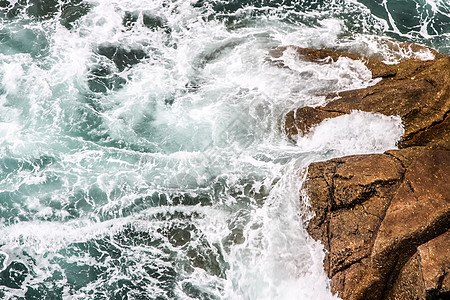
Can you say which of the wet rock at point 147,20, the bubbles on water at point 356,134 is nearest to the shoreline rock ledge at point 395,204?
the bubbles on water at point 356,134

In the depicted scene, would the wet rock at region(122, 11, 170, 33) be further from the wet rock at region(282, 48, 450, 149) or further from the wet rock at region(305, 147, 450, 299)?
the wet rock at region(305, 147, 450, 299)

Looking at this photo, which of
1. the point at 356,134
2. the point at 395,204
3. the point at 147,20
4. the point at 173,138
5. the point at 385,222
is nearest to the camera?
the point at 385,222

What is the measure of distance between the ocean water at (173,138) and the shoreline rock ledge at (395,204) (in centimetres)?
54

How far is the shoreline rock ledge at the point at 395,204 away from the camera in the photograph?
699 centimetres

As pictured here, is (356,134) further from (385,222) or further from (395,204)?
(385,222)

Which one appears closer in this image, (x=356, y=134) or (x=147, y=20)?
(x=356, y=134)

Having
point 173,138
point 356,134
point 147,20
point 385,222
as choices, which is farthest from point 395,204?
point 147,20

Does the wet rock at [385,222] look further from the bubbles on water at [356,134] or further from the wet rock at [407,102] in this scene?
the wet rock at [407,102]

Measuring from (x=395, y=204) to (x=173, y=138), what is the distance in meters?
7.41

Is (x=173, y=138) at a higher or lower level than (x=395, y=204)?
lower

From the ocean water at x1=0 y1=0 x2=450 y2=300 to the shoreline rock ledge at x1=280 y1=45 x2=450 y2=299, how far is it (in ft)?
1.77

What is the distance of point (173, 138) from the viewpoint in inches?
466

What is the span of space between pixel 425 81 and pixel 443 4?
33.4 feet

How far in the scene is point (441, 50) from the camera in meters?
14.6
